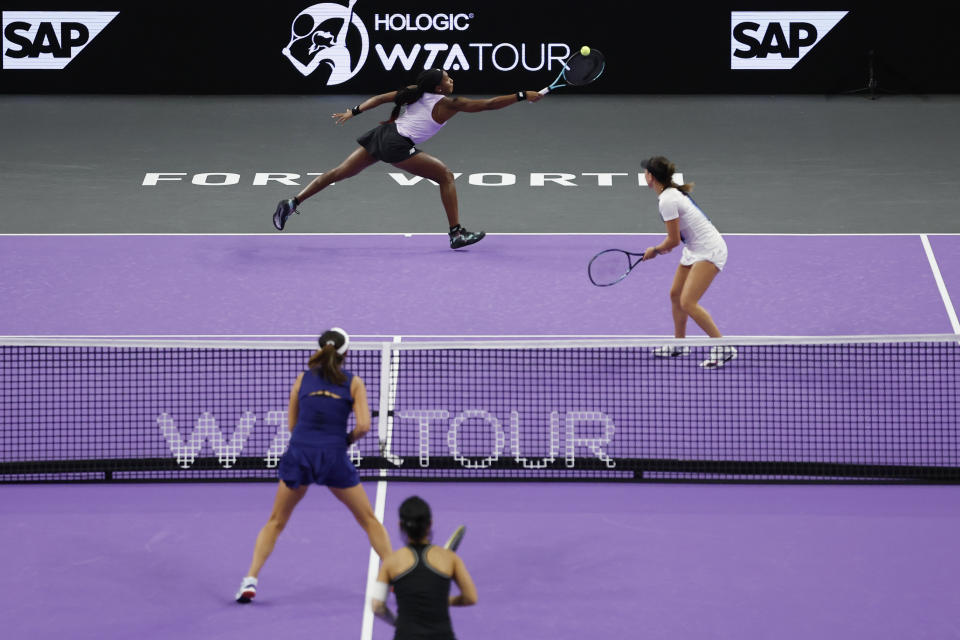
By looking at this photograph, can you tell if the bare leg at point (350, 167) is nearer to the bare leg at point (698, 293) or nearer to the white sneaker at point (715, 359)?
the bare leg at point (698, 293)

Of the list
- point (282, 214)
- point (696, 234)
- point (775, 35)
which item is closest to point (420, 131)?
point (282, 214)

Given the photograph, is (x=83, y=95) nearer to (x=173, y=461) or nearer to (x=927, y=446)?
(x=173, y=461)

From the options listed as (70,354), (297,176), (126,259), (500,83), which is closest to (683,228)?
(70,354)

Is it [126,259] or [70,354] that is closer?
[70,354]

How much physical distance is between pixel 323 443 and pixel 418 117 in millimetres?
7345

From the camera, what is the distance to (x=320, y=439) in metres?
7.47

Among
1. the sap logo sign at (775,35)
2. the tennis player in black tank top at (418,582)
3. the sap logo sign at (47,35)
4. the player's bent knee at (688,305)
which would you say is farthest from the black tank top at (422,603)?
the sap logo sign at (47,35)

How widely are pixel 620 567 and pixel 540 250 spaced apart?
6.93 meters

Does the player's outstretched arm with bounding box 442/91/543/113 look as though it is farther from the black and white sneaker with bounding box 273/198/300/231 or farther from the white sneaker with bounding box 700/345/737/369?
the white sneaker with bounding box 700/345/737/369

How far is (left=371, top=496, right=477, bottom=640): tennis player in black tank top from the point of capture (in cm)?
604

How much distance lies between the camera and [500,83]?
2131 centimetres

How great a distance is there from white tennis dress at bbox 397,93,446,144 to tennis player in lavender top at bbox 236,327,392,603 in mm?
6984

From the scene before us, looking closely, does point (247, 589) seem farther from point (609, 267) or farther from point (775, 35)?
point (775, 35)

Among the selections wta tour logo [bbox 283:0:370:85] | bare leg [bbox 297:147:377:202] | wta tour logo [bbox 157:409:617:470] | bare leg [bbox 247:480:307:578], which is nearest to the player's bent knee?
wta tour logo [bbox 157:409:617:470]
